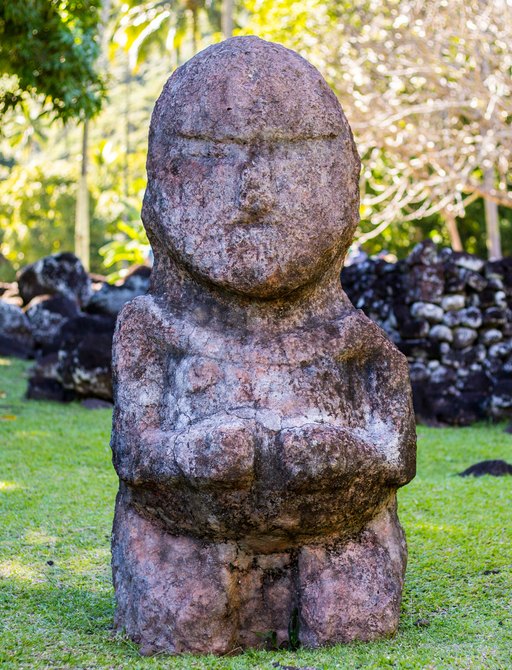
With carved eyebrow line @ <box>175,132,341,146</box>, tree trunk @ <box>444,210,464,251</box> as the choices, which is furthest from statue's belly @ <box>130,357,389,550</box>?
tree trunk @ <box>444,210,464,251</box>

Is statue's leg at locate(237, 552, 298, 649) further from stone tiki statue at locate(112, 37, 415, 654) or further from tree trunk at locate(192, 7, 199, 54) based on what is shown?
tree trunk at locate(192, 7, 199, 54)

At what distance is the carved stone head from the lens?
3.42 metres

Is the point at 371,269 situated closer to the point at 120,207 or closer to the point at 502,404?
the point at 502,404

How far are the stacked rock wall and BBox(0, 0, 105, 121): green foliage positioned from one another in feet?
12.2

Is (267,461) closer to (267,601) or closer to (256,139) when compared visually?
(267,601)

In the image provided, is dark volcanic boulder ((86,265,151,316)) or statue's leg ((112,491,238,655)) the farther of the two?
dark volcanic boulder ((86,265,151,316))

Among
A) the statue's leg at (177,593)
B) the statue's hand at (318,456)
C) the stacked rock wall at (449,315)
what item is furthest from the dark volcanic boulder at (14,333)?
the statue's hand at (318,456)

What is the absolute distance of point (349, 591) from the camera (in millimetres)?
3496

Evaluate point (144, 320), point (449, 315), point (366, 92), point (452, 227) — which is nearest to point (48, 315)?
point (366, 92)

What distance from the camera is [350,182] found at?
360cm

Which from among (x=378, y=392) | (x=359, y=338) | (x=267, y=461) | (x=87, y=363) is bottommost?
(x=87, y=363)

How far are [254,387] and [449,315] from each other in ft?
24.0

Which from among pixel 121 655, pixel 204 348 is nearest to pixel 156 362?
pixel 204 348

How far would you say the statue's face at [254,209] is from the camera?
11.2 feet
